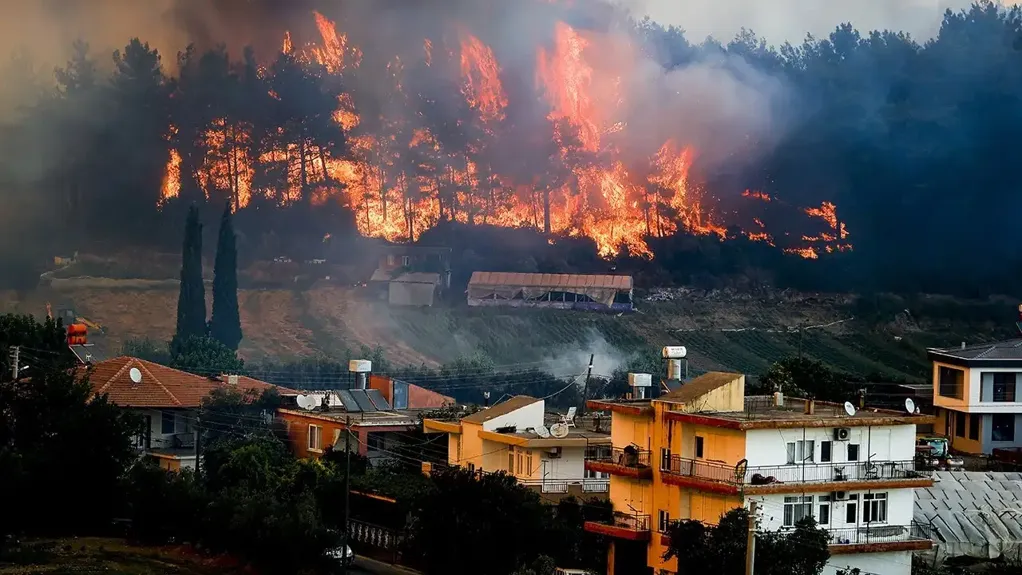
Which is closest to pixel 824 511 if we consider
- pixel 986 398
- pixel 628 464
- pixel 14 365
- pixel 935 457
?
pixel 628 464

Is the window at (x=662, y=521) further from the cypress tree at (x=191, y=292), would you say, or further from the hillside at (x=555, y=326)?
the cypress tree at (x=191, y=292)

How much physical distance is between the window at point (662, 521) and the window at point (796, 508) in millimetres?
2933

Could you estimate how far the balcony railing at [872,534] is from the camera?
39656 millimetres

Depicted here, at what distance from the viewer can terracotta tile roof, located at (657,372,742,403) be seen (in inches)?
1617

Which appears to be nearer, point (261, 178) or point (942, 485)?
point (942, 485)

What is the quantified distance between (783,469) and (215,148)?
7727 centimetres

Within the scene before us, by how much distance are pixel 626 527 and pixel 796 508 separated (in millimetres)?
4281

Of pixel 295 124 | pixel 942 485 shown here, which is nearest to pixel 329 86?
pixel 295 124

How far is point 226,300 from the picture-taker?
87688 mm

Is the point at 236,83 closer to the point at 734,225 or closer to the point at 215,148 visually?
the point at 215,148

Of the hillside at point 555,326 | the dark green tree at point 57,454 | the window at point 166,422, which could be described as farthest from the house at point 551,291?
the dark green tree at point 57,454

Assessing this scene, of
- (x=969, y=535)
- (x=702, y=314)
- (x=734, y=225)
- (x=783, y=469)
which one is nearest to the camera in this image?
(x=783, y=469)

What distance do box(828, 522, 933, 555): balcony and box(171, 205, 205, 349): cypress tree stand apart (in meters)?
50.0

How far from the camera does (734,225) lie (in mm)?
108938
